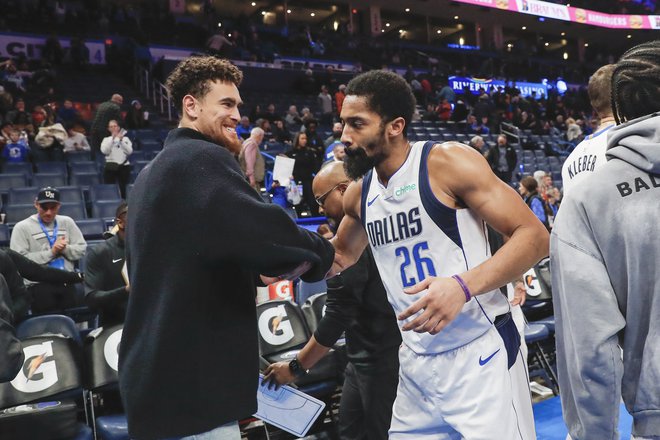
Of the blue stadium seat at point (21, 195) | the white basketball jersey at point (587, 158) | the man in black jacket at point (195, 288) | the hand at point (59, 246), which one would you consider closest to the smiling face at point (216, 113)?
the man in black jacket at point (195, 288)

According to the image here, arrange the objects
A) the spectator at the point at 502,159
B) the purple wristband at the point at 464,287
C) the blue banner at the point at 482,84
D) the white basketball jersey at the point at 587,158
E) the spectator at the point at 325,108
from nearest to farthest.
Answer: the purple wristband at the point at 464,287 → the white basketball jersey at the point at 587,158 → the spectator at the point at 502,159 → the spectator at the point at 325,108 → the blue banner at the point at 482,84

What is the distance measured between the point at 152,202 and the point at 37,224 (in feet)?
16.2

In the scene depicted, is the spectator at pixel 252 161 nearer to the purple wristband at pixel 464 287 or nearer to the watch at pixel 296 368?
the watch at pixel 296 368

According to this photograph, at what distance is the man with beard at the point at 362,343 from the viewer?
2.76 meters

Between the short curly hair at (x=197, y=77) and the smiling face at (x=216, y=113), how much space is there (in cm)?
2

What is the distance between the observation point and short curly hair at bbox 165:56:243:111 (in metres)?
1.98

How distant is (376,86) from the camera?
2.43m

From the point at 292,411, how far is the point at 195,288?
0.94 metres

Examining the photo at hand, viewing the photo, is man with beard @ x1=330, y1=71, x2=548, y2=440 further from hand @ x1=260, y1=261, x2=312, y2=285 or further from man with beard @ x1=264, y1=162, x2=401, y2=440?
man with beard @ x1=264, y1=162, x2=401, y2=440

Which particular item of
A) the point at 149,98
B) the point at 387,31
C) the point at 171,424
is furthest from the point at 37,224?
the point at 387,31

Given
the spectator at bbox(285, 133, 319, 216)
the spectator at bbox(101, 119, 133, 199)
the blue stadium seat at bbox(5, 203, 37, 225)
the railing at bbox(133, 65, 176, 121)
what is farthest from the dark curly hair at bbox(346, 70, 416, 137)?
the railing at bbox(133, 65, 176, 121)

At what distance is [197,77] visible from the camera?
1.99 m

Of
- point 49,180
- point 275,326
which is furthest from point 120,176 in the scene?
point 275,326

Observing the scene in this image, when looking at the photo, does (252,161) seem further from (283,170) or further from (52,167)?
(52,167)
